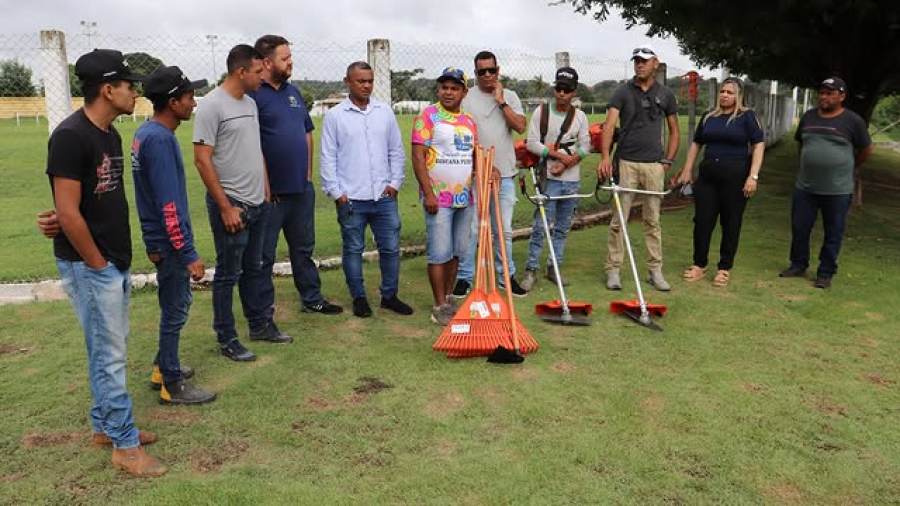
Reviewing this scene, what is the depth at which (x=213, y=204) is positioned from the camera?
13.6ft

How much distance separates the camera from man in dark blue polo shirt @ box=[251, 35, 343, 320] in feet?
15.2

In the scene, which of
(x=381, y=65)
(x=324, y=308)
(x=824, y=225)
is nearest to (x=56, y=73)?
(x=381, y=65)

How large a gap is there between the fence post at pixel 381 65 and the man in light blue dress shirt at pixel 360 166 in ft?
6.66

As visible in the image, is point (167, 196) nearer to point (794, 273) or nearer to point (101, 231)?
point (101, 231)

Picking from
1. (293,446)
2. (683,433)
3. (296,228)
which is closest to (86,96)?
(293,446)

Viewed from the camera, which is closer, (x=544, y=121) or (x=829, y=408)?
(x=829, y=408)

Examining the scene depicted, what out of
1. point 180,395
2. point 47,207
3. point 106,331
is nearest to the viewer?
point 106,331

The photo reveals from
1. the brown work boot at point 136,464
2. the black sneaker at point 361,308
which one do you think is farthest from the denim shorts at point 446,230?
the brown work boot at point 136,464

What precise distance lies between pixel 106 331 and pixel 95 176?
654 mm

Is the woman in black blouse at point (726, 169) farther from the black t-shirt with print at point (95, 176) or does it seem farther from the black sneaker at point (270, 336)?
the black t-shirt with print at point (95, 176)

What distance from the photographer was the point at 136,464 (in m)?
3.03

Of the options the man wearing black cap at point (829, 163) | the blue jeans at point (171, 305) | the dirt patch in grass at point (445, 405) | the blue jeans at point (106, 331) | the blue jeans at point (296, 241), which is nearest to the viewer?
the blue jeans at point (106, 331)

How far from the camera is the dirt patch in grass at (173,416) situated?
3548mm

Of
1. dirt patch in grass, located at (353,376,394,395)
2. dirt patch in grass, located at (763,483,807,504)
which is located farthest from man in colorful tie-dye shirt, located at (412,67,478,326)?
dirt patch in grass, located at (763,483,807,504)
